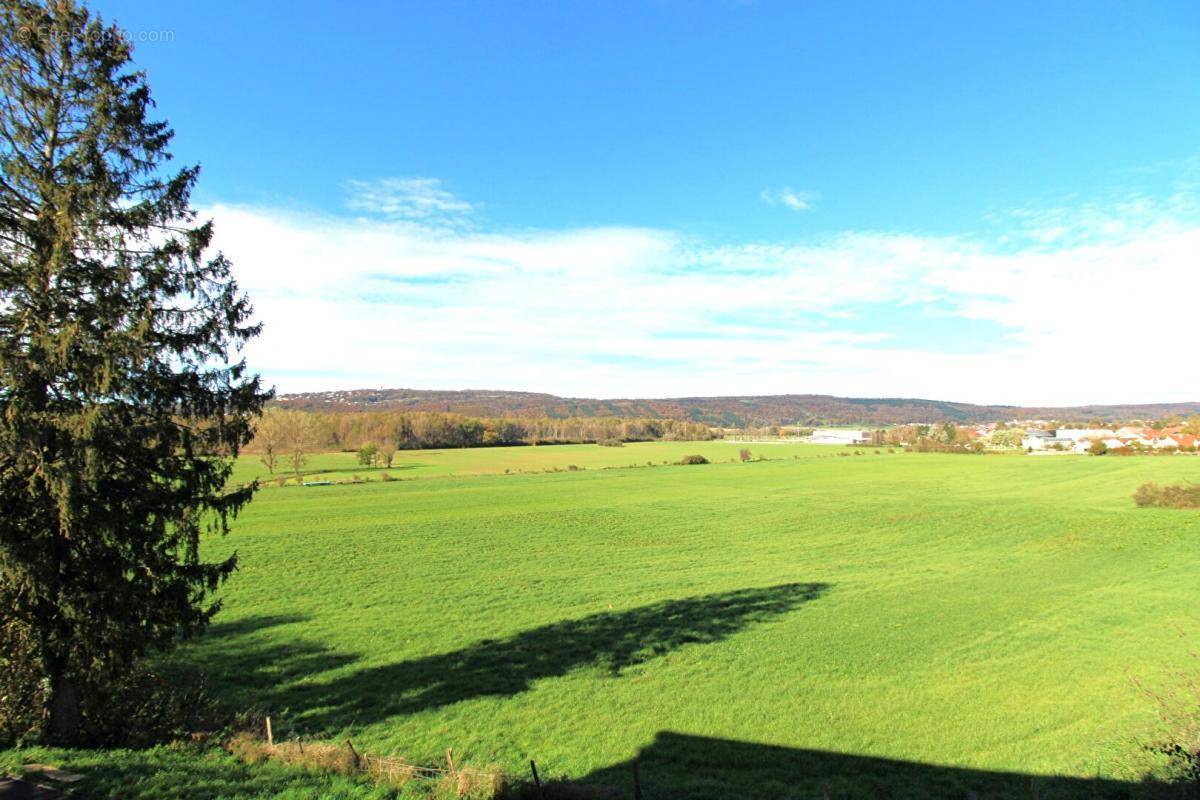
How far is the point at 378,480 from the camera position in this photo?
78.8 meters

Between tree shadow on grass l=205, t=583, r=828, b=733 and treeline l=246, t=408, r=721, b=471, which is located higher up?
treeline l=246, t=408, r=721, b=471

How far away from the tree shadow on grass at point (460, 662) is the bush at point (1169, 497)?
48979 mm

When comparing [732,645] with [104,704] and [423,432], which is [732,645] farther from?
[423,432]

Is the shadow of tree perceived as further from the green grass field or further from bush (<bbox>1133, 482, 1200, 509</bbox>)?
bush (<bbox>1133, 482, 1200, 509</bbox>)

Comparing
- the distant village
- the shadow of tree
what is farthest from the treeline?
the shadow of tree

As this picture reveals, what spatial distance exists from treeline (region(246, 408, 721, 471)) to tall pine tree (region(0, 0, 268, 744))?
63.2 m

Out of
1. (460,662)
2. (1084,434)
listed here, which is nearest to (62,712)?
(460,662)

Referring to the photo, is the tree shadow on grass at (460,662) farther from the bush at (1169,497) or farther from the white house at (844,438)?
the white house at (844,438)

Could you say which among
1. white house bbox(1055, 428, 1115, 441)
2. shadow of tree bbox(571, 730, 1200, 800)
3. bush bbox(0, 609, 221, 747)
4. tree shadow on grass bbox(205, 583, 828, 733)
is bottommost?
tree shadow on grass bbox(205, 583, 828, 733)

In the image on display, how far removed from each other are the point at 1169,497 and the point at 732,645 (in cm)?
5530

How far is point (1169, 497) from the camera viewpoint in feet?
169

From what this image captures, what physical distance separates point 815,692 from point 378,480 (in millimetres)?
72553

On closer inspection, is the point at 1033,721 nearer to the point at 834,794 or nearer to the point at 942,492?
the point at 834,794

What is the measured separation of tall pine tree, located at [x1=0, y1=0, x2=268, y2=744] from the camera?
30.1 ft
